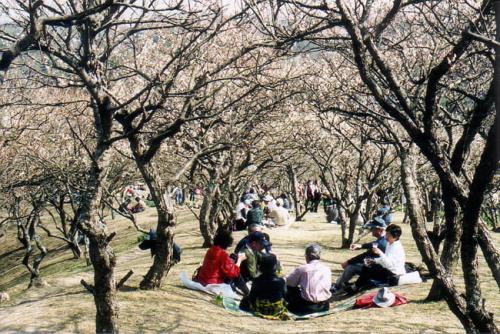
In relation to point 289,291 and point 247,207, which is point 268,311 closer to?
point 289,291

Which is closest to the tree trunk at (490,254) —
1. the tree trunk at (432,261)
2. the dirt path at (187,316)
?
the tree trunk at (432,261)

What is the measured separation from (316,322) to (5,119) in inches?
653

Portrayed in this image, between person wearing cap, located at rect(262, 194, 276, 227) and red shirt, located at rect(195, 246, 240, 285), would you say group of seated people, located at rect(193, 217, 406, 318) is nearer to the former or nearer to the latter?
red shirt, located at rect(195, 246, 240, 285)

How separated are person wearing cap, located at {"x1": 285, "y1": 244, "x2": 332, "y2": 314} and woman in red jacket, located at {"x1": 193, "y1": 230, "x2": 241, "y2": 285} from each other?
118cm

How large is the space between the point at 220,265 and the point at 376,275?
2938mm

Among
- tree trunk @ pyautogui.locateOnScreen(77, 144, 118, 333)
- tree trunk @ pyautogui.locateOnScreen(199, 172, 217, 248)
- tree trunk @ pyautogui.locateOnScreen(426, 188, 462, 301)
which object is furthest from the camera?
→ tree trunk @ pyautogui.locateOnScreen(199, 172, 217, 248)

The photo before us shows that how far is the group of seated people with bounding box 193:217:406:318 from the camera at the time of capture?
9273 mm

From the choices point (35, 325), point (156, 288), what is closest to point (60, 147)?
point (156, 288)

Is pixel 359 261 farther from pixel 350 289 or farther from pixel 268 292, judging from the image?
pixel 268 292

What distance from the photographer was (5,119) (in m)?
21.3

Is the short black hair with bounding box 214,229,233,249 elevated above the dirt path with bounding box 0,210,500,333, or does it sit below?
above

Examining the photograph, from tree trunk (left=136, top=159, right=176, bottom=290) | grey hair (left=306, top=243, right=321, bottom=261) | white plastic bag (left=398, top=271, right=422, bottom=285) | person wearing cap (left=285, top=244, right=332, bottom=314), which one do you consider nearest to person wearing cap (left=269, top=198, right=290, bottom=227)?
white plastic bag (left=398, top=271, right=422, bottom=285)

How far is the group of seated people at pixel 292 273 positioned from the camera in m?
9.27

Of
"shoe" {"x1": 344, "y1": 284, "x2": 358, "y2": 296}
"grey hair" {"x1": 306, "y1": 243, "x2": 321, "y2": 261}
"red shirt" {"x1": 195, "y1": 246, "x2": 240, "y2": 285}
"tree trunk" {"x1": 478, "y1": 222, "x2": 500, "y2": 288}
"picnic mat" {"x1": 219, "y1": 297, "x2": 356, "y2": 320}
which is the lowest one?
"picnic mat" {"x1": 219, "y1": 297, "x2": 356, "y2": 320}
